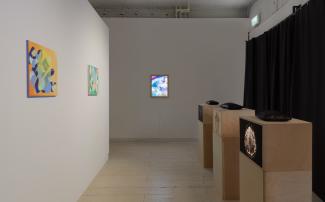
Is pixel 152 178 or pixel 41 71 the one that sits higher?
pixel 41 71

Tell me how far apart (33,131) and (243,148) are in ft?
6.72

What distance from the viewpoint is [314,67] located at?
12.8ft

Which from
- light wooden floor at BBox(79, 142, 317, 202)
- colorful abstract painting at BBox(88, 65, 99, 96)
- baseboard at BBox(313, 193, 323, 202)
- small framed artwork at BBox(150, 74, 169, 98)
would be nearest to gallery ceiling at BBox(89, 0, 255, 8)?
small framed artwork at BBox(150, 74, 169, 98)

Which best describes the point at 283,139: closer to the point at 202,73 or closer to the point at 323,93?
the point at 323,93

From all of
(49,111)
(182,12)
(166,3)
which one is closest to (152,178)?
(49,111)

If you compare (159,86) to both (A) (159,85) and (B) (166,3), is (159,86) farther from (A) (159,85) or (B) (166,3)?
(B) (166,3)

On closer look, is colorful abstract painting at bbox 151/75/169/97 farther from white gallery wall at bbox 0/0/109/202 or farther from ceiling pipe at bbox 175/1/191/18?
white gallery wall at bbox 0/0/109/202

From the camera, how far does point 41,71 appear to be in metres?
2.63

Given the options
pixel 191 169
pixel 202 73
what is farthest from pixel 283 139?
pixel 202 73

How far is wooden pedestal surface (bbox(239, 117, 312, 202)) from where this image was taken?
7.16 feet

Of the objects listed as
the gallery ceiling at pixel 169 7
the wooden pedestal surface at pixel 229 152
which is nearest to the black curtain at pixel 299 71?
the wooden pedestal surface at pixel 229 152

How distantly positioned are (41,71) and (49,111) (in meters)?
0.45

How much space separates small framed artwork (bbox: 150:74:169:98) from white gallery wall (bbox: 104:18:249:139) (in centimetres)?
12

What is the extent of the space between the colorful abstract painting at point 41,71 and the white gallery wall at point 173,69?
527 centimetres
